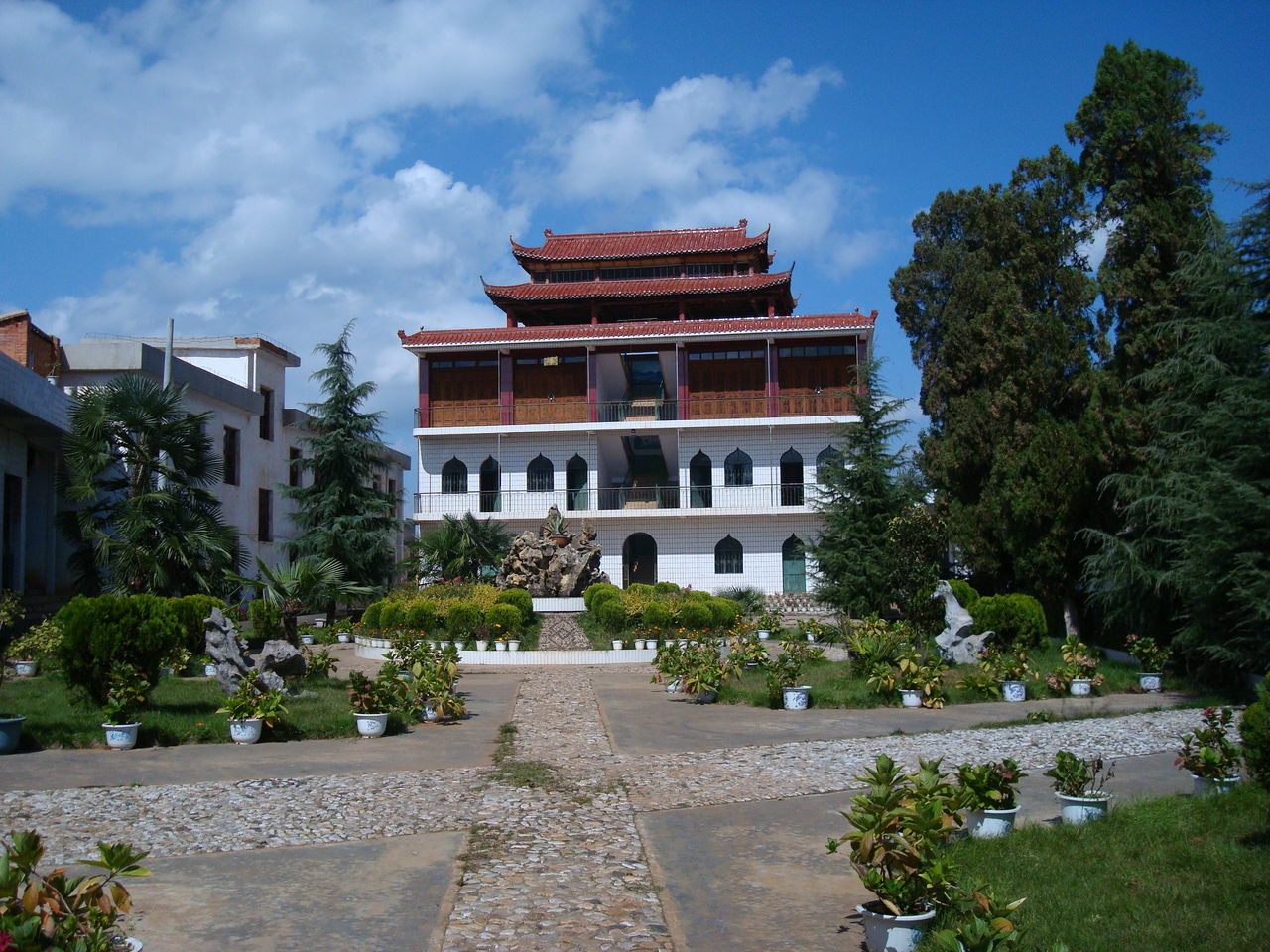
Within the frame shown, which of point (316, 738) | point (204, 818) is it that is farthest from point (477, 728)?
point (204, 818)

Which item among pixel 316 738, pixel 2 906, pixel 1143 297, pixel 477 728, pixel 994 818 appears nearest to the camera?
pixel 2 906

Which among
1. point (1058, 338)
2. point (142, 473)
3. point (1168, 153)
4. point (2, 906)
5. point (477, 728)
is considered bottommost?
point (477, 728)

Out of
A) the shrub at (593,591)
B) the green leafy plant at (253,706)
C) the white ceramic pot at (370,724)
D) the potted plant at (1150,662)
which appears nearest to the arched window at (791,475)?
the shrub at (593,591)

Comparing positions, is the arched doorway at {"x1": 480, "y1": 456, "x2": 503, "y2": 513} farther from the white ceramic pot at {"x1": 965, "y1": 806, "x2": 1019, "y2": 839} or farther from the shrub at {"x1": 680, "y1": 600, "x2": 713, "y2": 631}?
the white ceramic pot at {"x1": 965, "y1": 806, "x2": 1019, "y2": 839}

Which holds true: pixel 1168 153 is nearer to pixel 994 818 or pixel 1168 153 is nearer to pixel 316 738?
pixel 994 818

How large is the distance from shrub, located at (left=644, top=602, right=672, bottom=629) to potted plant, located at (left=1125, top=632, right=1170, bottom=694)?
31.9 feet

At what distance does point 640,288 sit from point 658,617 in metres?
16.9

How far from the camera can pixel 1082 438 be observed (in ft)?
62.8

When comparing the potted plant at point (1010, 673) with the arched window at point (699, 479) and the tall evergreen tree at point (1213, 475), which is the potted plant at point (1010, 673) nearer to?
the tall evergreen tree at point (1213, 475)

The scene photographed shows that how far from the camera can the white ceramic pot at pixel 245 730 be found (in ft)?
36.4

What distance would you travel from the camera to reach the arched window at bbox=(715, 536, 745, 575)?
3375 cm

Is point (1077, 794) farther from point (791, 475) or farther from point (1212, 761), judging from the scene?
point (791, 475)

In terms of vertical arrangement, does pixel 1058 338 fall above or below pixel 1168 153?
below

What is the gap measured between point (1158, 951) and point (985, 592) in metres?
20.4
